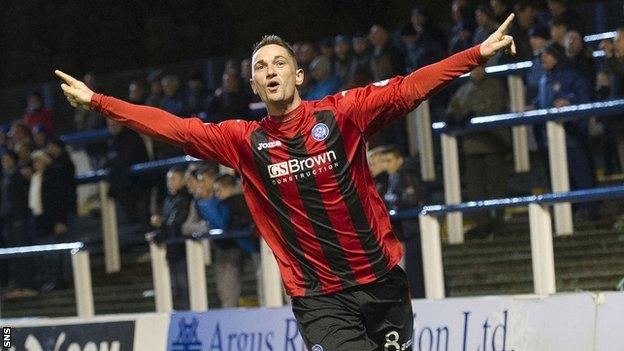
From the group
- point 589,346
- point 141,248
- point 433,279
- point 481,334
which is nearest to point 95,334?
point 433,279

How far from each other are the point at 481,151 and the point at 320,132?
6047 mm

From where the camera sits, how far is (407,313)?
684cm

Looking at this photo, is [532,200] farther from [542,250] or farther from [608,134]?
[608,134]

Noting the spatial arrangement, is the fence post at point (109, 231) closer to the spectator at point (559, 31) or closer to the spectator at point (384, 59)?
the spectator at point (384, 59)

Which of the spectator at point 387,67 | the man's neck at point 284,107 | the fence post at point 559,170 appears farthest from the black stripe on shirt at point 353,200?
the spectator at point 387,67

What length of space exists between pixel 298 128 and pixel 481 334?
259cm

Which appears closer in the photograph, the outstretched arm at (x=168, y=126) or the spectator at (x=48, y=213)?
the outstretched arm at (x=168, y=126)

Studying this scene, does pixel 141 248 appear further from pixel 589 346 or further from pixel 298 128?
pixel 298 128

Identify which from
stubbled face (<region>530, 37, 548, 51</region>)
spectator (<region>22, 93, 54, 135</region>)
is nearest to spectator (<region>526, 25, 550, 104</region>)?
stubbled face (<region>530, 37, 548, 51</region>)

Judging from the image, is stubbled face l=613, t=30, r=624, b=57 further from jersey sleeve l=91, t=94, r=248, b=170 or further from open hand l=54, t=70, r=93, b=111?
open hand l=54, t=70, r=93, b=111

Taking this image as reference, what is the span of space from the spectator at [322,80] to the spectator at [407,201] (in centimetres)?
324

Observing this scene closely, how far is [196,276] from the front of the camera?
1198 centimetres

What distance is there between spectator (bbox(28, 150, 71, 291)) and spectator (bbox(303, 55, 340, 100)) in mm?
2903

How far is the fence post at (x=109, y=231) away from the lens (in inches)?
594
